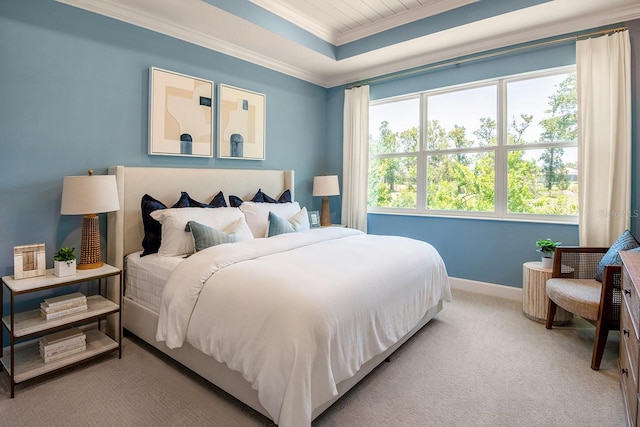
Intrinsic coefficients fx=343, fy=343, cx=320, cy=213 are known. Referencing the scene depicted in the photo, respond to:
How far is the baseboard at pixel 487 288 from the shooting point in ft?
11.9

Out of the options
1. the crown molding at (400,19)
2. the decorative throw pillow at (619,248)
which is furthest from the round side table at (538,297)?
the crown molding at (400,19)

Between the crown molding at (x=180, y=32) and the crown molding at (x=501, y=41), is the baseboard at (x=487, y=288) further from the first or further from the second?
the crown molding at (x=180, y=32)

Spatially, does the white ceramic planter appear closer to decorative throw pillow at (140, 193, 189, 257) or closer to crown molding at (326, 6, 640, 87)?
decorative throw pillow at (140, 193, 189, 257)

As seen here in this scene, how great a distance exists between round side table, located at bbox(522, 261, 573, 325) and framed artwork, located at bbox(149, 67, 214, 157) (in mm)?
3300

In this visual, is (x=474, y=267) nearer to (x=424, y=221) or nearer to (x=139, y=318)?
(x=424, y=221)

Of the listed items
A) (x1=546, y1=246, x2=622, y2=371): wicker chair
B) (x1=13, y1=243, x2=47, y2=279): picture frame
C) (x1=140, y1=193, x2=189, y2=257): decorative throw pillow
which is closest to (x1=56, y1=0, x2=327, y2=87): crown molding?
(x1=140, y1=193, x2=189, y2=257): decorative throw pillow

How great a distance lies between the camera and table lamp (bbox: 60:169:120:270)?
2314mm

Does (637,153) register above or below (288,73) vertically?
below

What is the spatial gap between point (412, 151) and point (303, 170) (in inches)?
57.7

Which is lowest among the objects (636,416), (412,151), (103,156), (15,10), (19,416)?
(19,416)

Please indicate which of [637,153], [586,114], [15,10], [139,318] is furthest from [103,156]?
[637,153]

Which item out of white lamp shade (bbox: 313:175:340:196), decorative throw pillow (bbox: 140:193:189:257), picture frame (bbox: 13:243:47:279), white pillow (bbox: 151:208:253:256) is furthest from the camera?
white lamp shade (bbox: 313:175:340:196)

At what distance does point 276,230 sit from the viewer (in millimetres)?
3246

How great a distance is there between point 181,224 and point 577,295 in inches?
118
